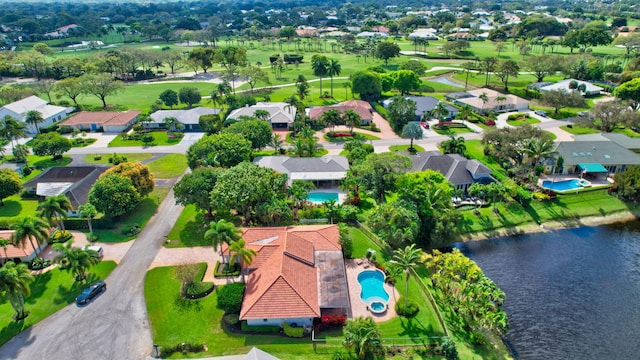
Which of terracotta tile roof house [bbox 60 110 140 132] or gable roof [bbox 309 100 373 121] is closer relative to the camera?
terracotta tile roof house [bbox 60 110 140 132]

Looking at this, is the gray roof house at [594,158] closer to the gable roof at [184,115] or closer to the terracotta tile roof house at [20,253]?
the gable roof at [184,115]

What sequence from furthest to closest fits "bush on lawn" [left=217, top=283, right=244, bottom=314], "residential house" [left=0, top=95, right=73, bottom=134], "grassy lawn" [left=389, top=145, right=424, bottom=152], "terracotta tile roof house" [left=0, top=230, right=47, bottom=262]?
"residential house" [left=0, top=95, right=73, bottom=134], "grassy lawn" [left=389, top=145, right=424, bottom=152], "terracotta tile roof house" [left=0, top=230, right=47, bottom=262], "bush on lawn" [left=217, top=283, right=244, bottom=314]

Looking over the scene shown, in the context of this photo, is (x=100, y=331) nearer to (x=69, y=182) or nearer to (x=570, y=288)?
(x=69, y=182)

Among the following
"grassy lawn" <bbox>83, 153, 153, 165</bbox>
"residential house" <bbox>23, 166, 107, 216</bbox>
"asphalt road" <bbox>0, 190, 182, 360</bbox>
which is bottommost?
"asphalt road" <bbox>0, 190, 182, 360</bbox>

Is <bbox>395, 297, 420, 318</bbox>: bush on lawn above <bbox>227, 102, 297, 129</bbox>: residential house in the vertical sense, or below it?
below

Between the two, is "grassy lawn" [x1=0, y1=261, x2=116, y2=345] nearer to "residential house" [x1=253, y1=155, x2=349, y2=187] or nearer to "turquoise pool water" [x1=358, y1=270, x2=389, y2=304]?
"turquoise pool water" [x1=358, y1=270, x2=389, y2=304]

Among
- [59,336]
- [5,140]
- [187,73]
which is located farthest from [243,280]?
[187,73]

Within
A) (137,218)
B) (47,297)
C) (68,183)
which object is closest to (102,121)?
(68,183)

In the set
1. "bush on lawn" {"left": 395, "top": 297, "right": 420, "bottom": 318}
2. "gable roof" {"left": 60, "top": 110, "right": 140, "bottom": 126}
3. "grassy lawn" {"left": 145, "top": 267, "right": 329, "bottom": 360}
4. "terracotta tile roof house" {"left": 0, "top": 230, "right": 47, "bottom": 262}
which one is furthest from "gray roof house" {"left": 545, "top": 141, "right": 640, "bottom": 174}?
"gable roof" {"left": 60, "top": 110, "right": 140, "bottom": 126}
